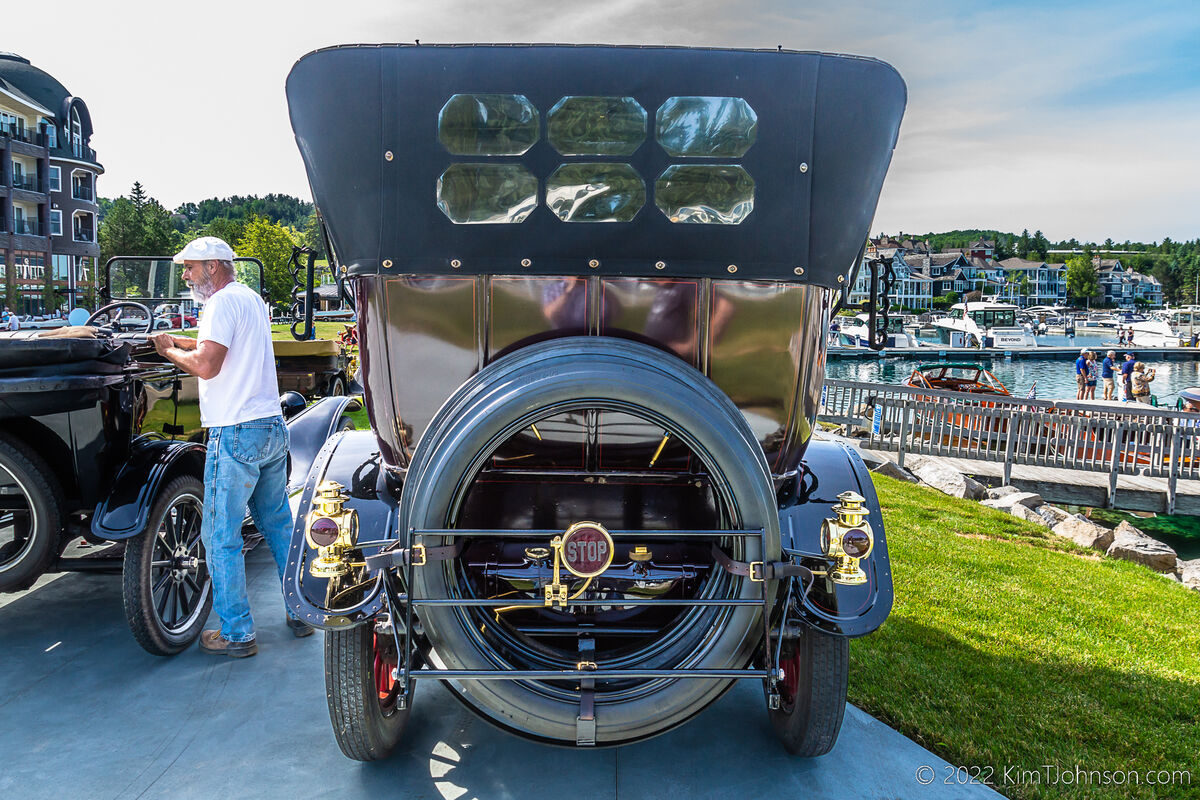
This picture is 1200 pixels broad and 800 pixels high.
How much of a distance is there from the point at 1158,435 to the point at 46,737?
41.9 ft

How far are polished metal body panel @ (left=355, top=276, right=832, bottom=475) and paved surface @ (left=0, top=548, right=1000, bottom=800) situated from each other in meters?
1.37

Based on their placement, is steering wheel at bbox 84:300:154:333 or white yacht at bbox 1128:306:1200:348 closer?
steering wheel at bbox 84:300:154:333

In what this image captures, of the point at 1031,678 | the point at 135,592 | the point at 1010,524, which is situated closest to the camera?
the point at 135,592

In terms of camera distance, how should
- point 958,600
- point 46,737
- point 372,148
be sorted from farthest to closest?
1. point 958,600
2. point 46,737
3. point 372,148

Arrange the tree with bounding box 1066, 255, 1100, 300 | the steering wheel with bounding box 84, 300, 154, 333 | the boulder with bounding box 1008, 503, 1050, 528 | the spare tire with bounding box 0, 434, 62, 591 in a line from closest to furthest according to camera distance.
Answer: the spare tire with bounding box 0, 434, 62, 591 < the steering wheel with bounding box 84, 300, 154, 333 < the boulder with bounding box 1008, 503, 1050, 528 < the tree with bounding box 1066, 255, 1100, 300

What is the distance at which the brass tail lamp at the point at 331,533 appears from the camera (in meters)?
2.48

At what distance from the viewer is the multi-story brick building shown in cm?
3828

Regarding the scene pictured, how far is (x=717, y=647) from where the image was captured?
2.42 metres

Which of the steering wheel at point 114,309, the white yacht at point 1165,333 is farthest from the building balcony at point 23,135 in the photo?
the white yacht at point 1165,333

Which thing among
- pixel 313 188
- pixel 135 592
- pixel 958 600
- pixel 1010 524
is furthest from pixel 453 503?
pixel 1010 524

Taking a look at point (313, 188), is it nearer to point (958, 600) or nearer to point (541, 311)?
point (541, 311)

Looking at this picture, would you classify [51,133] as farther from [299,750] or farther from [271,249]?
[299,750]

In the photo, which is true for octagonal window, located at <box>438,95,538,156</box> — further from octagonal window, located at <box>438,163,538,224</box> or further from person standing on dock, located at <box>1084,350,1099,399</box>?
person standing on dock, located at <box>1084,350,1099,399</box>

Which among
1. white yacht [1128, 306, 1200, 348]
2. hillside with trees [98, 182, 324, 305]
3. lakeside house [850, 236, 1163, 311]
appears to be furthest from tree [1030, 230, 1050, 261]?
hillside with trees [98, 182, 324, 305]
